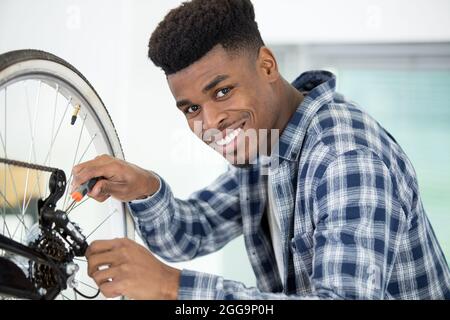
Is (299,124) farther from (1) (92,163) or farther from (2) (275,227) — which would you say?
(1) (92,163)

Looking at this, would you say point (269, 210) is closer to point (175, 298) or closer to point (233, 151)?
point (233, 151)

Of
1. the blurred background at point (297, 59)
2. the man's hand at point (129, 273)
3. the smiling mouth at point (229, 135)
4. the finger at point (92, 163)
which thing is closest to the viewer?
the man's hand at point (129, 273)

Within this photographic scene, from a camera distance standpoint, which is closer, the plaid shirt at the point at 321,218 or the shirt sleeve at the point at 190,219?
the plaid shirt at the point at 321,218

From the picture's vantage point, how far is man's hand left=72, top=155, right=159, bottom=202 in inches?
33.7

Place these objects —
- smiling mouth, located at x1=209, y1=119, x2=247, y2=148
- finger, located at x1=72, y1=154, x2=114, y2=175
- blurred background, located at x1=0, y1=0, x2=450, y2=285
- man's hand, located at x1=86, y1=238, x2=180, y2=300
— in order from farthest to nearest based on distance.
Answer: blurred background, located at x1=0, y1=0, x2=450, y2=285, smiling mouth, located at x1=209, y1=119, x2=247, y2=148, finger, located at x1=72, y1=154, x2=114, y2=175, man's hand, located at x1=86, y1=238, x2=180, y2=300

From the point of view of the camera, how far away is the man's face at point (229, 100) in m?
0.90

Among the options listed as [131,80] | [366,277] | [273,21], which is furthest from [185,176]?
[366,277]

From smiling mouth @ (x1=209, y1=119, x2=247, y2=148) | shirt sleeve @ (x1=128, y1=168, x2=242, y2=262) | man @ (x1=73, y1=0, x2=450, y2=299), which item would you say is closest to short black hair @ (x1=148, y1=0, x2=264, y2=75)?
man @ (x1=73, y1=0, x2=450, y2=299)

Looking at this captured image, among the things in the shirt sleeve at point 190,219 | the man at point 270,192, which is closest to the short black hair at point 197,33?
the man at point 270,192

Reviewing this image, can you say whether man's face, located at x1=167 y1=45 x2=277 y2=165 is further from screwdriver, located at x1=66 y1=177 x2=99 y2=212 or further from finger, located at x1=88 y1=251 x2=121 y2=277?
finger, located at x1=88 y1=251 x2=121 y2=277

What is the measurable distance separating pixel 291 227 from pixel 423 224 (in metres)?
0.19

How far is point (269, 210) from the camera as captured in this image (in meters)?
1.08

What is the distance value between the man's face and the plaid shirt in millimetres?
47

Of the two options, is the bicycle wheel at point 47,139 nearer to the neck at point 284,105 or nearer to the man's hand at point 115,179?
the man's hand at point 115,179
